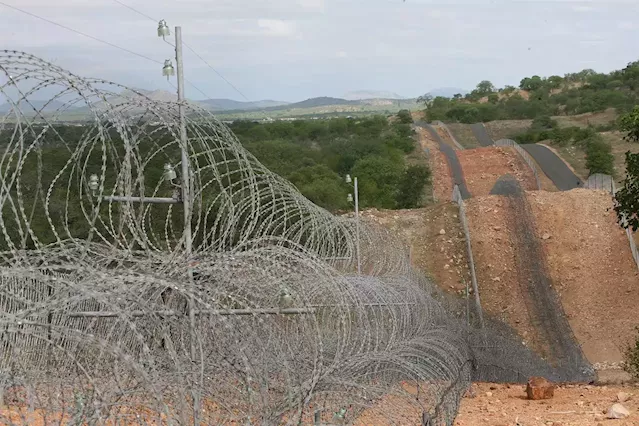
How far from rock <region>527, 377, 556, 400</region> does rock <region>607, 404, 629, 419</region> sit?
1.48 meters

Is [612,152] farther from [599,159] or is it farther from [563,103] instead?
[563,103]

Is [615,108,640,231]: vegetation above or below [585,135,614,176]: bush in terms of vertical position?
above

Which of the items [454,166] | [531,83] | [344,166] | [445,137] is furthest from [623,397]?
[531,83]

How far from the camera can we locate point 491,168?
39312mm

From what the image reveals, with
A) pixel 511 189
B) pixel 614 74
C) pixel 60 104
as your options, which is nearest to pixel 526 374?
pixel 60 104

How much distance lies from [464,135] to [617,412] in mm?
53970

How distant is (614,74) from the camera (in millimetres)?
82312

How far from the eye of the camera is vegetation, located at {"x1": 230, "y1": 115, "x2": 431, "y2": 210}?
31.2m

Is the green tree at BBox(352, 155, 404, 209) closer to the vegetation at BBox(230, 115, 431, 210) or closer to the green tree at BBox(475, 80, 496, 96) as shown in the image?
the vegetation at BBox(230, 115, 431, 210)

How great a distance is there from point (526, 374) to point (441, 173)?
96.5ft

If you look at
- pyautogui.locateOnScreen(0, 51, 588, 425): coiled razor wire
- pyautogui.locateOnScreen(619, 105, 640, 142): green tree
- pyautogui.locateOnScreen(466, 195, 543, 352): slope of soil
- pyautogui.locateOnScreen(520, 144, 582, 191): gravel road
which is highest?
pyautogui.locateOnScreen(619, 105, 640, 142): green tree

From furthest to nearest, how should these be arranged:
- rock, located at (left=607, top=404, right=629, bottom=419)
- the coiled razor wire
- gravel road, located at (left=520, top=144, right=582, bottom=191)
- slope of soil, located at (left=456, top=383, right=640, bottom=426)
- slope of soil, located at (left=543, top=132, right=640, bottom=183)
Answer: slope of soil, located at (left=543, top=132, right=640, bottom=183) < gravel road, located at (left=520, top=144, right=582, bottom=191) < rock, located at (left=607, top=404, right=629, bottom=419) < slope of soil, located at (left=456, top=383, right=640, bottom=426) < the coiled razor wire

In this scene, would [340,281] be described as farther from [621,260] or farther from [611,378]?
[621,260]

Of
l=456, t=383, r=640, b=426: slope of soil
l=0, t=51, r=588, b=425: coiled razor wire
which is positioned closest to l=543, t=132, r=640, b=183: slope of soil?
l=456, t=383, r=640, b=426: slope of soil
